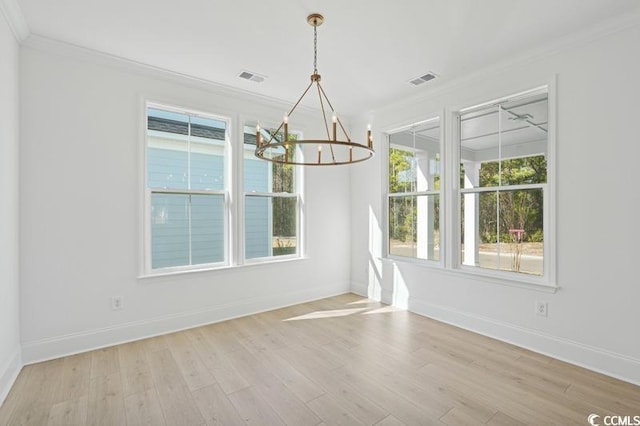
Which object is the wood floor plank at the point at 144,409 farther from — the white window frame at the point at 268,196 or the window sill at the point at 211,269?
the white window frame at the point at 268,196

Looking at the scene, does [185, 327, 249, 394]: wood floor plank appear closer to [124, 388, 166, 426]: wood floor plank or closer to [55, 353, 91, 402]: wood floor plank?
[124, 388, 166, 426]: wood floor plank

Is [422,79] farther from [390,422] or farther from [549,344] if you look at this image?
[390,422]

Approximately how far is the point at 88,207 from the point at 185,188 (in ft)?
3.14

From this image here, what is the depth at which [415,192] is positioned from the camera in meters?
4.34

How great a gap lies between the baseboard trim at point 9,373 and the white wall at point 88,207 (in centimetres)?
13

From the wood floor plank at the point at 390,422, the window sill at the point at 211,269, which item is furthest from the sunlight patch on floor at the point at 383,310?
the wood floor plank at the point at 390,422

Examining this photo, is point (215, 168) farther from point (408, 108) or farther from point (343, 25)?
point (408, 108)

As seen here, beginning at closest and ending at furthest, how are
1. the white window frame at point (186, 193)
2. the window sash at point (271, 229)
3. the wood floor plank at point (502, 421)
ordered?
the wood floor plank at point (502, 421) → the white window frame at point (186, 193) → the window sash at point (271, 229)

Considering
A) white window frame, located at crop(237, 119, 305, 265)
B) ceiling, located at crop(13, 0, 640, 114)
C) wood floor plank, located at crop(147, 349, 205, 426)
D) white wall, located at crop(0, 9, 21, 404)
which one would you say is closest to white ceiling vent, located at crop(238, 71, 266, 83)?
ceiling, located at crop(13, 0, 640, 114)

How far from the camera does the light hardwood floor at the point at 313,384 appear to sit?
83.4 inches

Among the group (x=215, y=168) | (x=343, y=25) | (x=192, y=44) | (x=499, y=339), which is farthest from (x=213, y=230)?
(x=499, y=339)

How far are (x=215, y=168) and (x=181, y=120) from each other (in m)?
0.66

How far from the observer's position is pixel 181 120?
12.3 feet

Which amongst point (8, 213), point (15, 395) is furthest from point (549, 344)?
point (8, 213)
